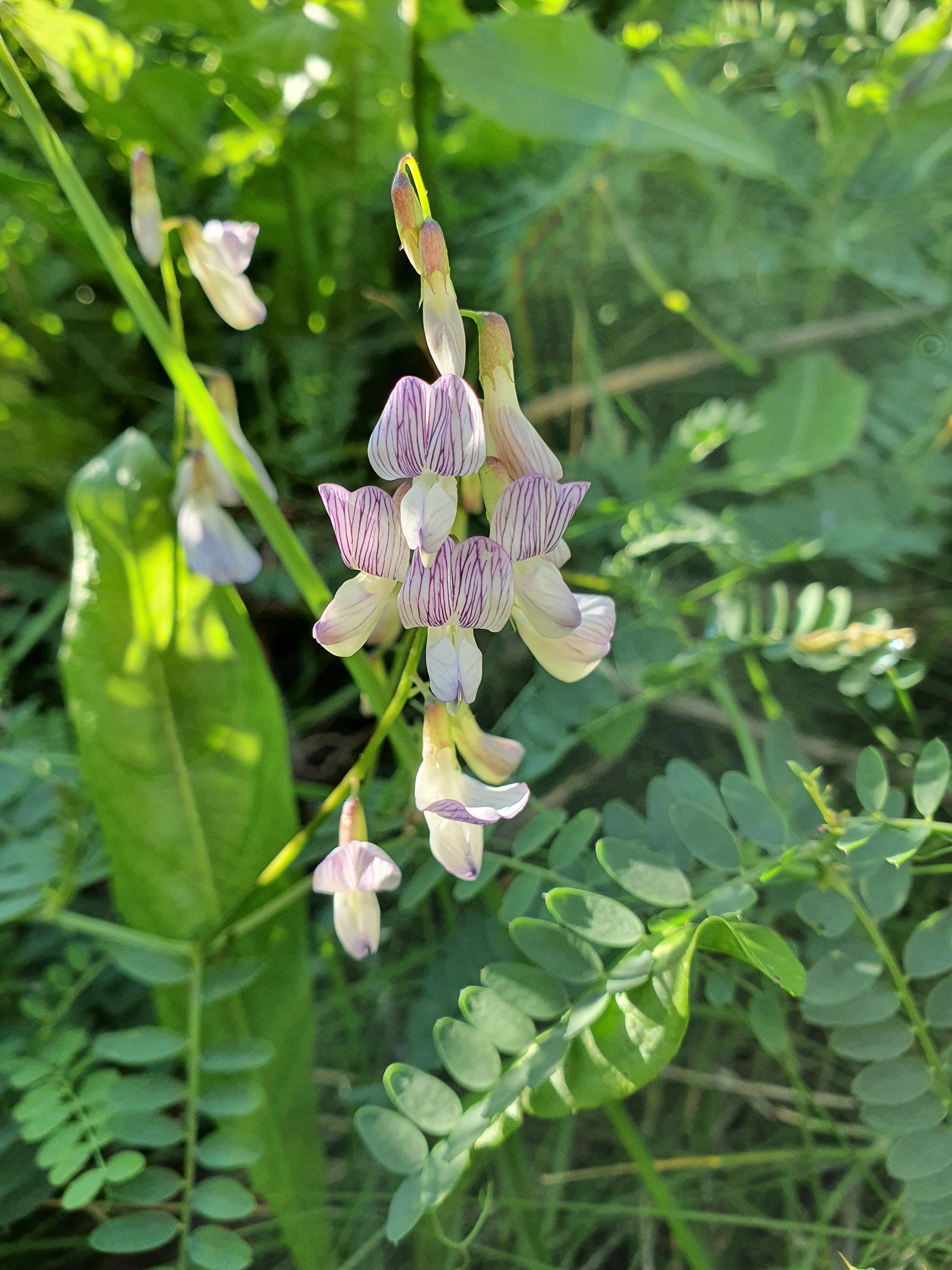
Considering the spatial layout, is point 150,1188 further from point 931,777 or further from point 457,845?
point 931,777

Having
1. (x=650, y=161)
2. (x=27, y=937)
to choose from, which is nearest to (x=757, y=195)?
(x=650, y=161)

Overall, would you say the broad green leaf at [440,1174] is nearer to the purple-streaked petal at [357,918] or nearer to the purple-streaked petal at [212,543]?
the purple-streaked petal at [357,918]

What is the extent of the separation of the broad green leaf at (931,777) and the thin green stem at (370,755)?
264 millimetres

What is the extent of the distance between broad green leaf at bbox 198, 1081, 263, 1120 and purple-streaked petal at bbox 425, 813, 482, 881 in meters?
0.20

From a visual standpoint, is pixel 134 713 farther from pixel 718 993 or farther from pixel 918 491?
pixel 918 491

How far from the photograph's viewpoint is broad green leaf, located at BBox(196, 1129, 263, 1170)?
0.47m

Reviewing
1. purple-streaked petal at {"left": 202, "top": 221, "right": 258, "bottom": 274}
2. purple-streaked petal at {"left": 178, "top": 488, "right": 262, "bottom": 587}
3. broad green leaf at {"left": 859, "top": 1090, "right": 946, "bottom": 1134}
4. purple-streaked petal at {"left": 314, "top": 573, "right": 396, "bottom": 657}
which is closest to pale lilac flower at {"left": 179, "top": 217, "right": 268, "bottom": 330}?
purple-streaked petal at {"left": 202, "top": 221, "right": 258, "bottom": 274}

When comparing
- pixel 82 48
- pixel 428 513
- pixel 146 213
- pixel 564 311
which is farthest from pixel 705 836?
pixel 82 48

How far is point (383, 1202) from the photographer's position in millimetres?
535

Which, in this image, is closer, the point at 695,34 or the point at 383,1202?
the point at 383,1202

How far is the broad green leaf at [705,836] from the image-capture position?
1.53 feet

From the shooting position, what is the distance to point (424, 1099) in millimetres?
434

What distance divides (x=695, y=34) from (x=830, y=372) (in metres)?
0.33

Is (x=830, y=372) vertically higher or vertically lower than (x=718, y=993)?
higher
